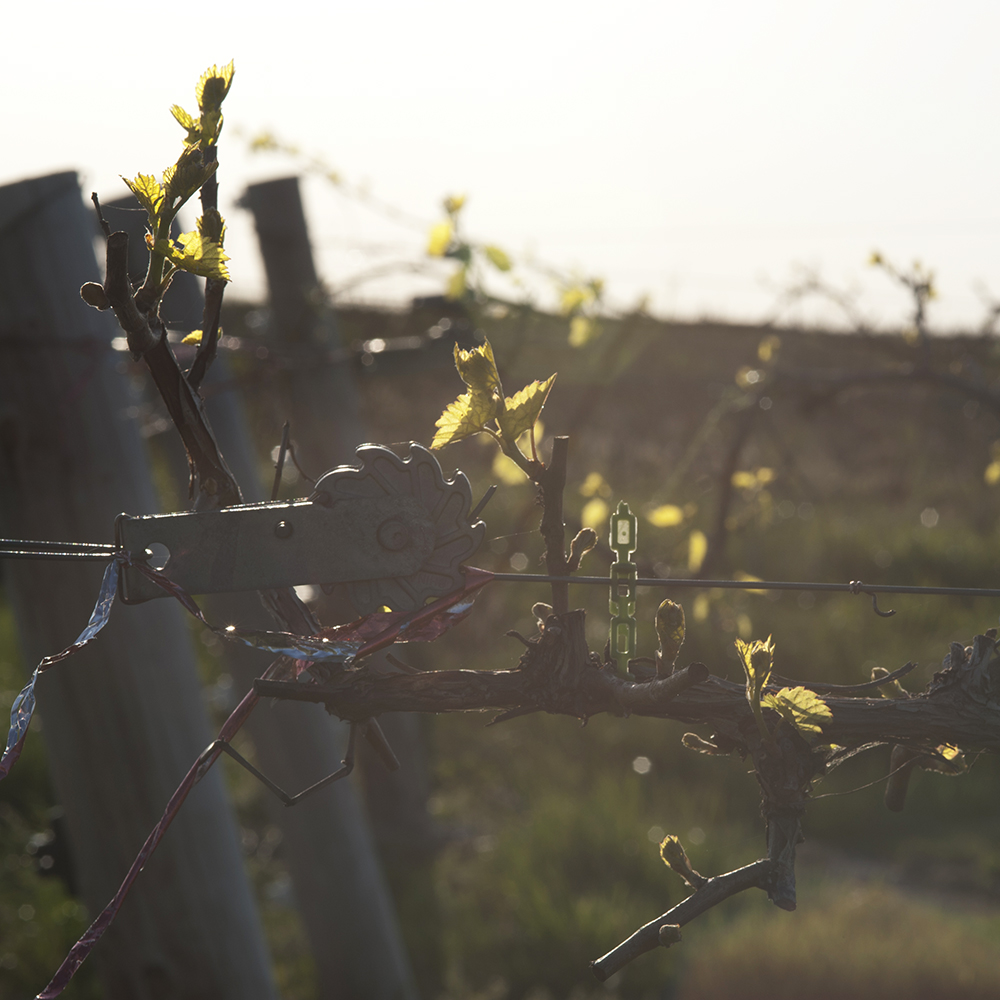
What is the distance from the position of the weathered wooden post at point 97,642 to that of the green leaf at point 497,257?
3.13ft

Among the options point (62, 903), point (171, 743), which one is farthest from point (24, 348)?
point (62, 903)

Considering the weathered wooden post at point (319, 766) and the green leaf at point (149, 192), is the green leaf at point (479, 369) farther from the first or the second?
the weathered wooden post at point (319, 766)

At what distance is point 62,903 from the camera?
137 inches

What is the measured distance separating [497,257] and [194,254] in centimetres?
185

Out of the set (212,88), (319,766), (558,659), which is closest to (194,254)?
(212,88)

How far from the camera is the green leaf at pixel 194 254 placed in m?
0.62

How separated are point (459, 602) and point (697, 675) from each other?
0.23 metres

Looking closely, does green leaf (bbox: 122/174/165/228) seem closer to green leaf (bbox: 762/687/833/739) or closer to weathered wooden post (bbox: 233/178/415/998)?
green leaf (bbox: 762/687/833/739)

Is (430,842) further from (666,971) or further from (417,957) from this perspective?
(666,971)

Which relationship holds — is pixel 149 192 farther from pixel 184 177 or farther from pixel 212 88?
pixel 212 88

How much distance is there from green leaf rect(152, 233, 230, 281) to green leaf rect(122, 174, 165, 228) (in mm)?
22

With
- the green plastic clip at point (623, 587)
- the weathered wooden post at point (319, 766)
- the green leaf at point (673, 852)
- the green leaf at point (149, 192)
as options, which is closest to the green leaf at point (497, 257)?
the weathered wooden post at point (319, 766)

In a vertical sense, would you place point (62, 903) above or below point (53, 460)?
below

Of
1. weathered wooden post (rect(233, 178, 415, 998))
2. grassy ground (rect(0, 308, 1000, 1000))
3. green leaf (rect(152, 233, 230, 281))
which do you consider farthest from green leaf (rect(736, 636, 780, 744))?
weathered wooden post (rect(233, 178, 415, 998))
